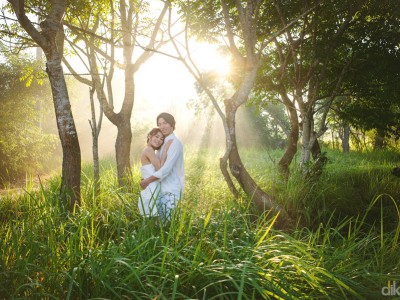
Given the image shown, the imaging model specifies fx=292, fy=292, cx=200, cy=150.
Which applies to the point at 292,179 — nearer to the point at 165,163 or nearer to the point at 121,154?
the point at 165,163

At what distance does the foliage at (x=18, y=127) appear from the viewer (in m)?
10.3

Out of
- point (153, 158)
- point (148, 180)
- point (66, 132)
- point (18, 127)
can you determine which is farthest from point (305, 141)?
point (18, 127)

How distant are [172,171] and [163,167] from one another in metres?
0.19

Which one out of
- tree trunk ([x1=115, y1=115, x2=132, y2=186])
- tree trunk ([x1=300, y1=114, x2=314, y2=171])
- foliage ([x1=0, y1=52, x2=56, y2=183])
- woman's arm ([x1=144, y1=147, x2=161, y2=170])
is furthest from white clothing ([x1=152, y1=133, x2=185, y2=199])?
foliage ([x1=0, y1=52, x2=56, y2=183])

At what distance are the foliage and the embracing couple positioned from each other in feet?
26.7

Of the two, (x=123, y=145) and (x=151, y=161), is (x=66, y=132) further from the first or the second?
(x=123, y=145)

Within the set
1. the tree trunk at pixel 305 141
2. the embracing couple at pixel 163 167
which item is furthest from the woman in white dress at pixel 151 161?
the tree trunk at pixel 305 141

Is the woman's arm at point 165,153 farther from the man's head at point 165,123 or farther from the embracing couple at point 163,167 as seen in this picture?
the man's head at point 165,123

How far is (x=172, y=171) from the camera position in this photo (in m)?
3.78

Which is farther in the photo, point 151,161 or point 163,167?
point 151,161

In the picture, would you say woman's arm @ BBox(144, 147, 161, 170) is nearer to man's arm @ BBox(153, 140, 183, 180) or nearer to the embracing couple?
the embracing couple

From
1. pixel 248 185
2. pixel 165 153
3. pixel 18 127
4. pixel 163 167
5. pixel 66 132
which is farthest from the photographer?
pixel 18 127

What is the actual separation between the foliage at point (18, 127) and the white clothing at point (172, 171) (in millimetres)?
8353

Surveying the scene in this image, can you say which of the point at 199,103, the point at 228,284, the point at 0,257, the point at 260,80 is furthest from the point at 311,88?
the point at 0,257
